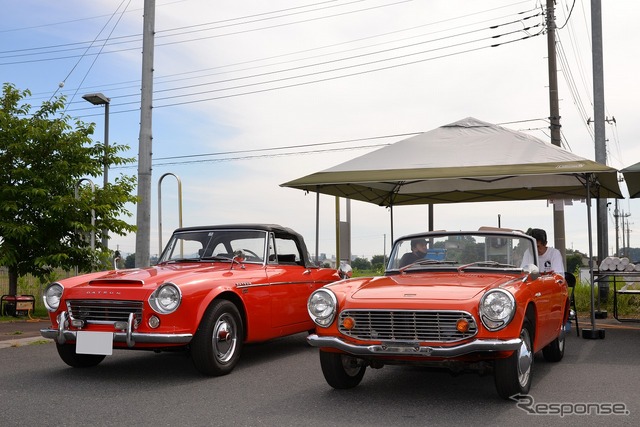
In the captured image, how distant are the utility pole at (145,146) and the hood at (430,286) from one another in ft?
25.7

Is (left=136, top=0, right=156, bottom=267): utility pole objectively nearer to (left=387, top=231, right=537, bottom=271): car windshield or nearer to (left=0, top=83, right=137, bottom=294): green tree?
(left=0, top=83, right=137, bottom=294): green tree

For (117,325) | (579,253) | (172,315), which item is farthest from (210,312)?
(579,253)

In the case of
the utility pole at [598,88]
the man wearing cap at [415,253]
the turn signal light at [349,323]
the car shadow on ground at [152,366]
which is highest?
the utility pole at [598,88]

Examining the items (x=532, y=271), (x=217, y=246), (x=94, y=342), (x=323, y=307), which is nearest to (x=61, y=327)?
(x=94, y=342)

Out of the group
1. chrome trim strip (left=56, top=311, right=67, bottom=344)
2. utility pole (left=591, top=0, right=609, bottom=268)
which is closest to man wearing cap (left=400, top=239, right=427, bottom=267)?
chrome trim strip (left=56, top=311, right=67, bottom=344)

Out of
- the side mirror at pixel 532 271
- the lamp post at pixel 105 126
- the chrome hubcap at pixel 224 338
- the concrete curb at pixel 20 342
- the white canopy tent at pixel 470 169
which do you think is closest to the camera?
the side mirror at pixel 532 271

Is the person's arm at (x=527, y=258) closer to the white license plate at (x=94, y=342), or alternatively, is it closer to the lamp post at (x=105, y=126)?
the white license plate at (x=94, y=342)

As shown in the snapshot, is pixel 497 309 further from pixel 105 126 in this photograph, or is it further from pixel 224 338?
pixel 105 126

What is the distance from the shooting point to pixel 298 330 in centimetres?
873

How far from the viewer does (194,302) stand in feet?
22.0

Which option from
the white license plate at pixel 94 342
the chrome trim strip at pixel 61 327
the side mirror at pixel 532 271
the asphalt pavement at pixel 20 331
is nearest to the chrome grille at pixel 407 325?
the side mirror at pixel 532 271

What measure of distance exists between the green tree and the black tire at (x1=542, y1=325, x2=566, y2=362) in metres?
10.0

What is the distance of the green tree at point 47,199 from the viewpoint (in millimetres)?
14336

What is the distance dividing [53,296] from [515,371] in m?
4.73
